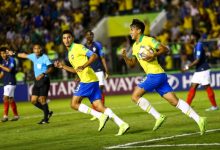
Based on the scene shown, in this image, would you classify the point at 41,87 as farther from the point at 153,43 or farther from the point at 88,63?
the point at 153,43

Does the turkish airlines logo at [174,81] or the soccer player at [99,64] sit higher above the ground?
the soccer player at [99,64]

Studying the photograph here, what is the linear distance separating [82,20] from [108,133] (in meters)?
21.9

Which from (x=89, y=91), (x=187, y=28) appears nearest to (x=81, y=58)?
(x=89, y=91)

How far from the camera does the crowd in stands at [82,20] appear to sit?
102ft

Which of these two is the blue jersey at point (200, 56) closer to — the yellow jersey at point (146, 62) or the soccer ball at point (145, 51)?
the yellow jersey at point (146, 62)

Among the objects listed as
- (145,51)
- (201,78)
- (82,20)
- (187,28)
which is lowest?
(201,78)

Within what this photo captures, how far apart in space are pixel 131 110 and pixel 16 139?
6936 millimetres

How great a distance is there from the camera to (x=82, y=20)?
36.5 meters

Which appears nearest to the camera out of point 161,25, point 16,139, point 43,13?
point 16,139

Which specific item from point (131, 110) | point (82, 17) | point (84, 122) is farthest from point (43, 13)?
point (84, 122)

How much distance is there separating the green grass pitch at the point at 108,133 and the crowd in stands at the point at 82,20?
30.1 ft

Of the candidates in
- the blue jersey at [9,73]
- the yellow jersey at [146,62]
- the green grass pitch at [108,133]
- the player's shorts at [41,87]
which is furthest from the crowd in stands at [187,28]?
the yellow jersey at [146,62]

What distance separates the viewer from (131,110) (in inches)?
842

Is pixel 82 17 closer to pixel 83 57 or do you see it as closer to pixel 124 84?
pixel 124 84
